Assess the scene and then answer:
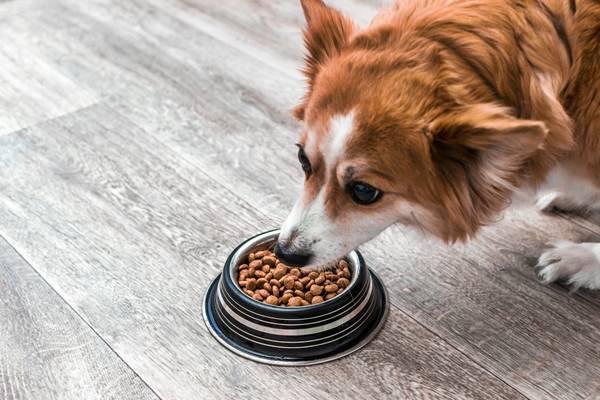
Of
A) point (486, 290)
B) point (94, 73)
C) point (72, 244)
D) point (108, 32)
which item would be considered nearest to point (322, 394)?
point (486, 290)

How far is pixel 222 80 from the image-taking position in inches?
120

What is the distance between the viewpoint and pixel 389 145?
1.60 meters

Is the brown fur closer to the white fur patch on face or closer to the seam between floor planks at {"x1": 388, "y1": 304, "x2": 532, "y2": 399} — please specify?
the white fur patch on face

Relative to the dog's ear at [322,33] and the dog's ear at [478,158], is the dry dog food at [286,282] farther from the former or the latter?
the dog's ear at [322,33]

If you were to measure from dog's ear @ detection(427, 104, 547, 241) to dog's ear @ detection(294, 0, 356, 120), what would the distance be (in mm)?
333

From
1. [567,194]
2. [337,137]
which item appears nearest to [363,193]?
[337,137]

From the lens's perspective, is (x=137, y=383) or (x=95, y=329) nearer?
(x=137, y=383)

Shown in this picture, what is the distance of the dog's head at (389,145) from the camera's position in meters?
1.57

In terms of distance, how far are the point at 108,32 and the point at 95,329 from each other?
1793 mm

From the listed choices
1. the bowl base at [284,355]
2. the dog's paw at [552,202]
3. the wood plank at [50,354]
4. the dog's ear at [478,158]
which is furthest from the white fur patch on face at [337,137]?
the dog's paw at [552,202]

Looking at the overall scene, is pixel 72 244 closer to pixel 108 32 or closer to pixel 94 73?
pixel 94 73

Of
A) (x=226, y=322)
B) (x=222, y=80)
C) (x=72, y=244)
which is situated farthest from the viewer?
(x=222, y=80)

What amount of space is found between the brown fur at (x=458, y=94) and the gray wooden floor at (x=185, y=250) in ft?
1.32

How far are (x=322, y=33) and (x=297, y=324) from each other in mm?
670
